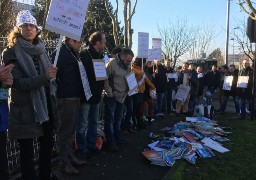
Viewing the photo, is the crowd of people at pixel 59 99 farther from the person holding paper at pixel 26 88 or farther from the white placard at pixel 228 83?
the white placard at pixel 228 83

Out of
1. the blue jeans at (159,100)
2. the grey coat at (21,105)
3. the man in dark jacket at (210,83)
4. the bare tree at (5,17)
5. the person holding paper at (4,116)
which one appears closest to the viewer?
the person holding paper at (4,116)

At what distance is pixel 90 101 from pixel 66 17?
181cm

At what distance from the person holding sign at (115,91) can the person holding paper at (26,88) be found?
8.93 ft

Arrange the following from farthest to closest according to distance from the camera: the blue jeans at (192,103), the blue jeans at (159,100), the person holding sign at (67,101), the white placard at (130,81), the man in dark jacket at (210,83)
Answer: the man in dark jacket at (210,83) < the blue jeans at (192,103) < the blue jeans at (159,100) < the white placard at (130,81) < the person holding sign at (67,101)

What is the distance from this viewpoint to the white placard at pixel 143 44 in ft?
33.1

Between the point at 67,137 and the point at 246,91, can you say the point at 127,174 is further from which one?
the point at 246,91

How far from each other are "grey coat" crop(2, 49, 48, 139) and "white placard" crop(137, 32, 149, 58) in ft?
21.0

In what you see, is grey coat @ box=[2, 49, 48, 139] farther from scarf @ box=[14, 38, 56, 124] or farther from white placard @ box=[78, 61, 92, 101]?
white placard @ box=[78, 61, 92, 101]

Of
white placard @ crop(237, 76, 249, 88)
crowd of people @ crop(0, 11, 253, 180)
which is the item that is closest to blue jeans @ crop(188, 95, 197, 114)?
Result: white placard @ crop(237, 76, 249, 88)

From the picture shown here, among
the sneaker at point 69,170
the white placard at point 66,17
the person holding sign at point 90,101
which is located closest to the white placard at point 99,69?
the person holding sign at point 90,101

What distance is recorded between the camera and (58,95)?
5082mm

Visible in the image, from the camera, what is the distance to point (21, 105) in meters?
3.85

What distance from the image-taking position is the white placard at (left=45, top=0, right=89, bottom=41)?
13.8ft

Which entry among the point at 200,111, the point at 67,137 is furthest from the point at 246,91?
the point at 67,137
